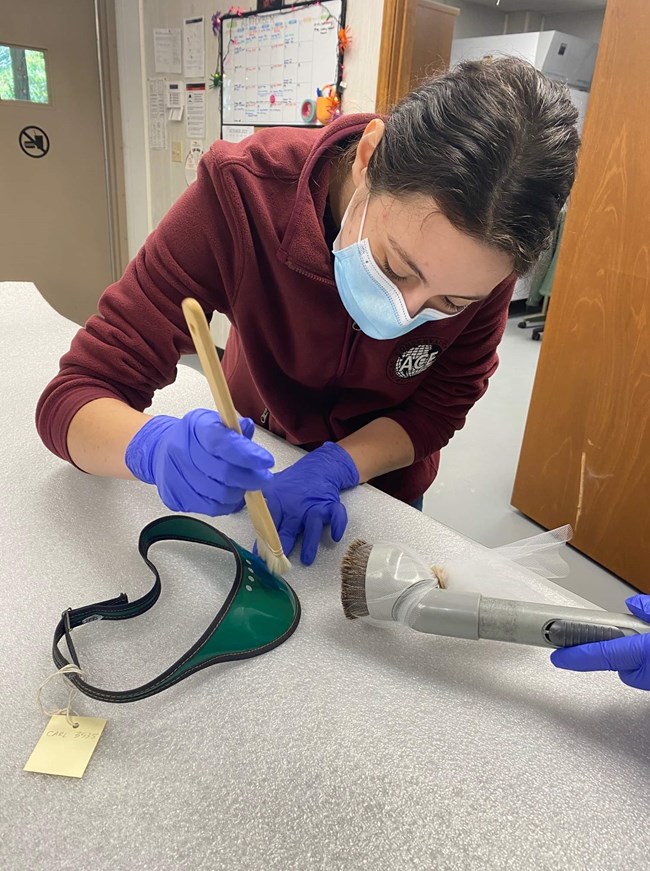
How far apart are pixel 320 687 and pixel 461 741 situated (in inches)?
5.3

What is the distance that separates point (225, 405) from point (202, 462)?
0.27 feet

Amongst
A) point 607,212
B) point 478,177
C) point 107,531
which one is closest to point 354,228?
point 478,177

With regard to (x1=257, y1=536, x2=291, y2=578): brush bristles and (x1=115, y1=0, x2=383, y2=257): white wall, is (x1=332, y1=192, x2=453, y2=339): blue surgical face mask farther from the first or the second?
(x1=115, y1=0, x2=383, y2=257): white wall

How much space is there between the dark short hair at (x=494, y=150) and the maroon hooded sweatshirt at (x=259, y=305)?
0.68 ft

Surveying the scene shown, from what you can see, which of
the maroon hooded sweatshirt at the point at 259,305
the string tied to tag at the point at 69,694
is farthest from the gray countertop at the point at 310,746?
the maroon hooded sweatshirt at the point at 259,305

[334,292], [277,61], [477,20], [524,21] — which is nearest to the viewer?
[334,292]

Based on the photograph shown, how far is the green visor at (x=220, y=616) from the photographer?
561 millimetres

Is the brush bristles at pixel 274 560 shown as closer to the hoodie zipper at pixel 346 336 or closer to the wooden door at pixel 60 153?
the hoodie zipper at pixel 346 336

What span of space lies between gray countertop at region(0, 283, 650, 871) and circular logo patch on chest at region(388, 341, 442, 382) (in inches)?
13.6

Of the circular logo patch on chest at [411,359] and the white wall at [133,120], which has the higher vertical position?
the white wall at [133,120]

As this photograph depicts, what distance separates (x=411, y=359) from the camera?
37.7 inches

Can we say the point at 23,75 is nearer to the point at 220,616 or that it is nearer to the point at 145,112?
the point at 145,112

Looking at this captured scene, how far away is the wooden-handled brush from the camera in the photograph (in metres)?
0.50

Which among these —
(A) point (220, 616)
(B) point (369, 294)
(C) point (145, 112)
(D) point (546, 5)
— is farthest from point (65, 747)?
(D) point (546, 5)
